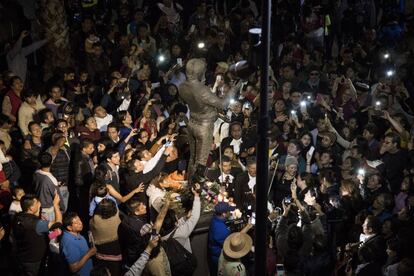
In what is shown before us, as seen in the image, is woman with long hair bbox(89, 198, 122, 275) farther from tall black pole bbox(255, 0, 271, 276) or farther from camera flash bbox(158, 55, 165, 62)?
camera flash bbox(158, 55, 165, 62)

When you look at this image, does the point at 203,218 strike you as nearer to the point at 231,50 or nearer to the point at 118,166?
the point at 118,166

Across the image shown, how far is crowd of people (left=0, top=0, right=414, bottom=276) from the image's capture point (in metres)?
7.25

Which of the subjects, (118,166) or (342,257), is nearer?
(342,257)

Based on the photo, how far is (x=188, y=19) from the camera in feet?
51.9

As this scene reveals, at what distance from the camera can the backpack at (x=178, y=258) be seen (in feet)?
23.6

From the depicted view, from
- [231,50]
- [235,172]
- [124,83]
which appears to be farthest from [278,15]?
[235,172]

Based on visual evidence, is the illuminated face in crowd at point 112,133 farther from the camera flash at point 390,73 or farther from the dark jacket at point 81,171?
the camera flash at point 390,73

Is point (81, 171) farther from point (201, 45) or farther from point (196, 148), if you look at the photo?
point (201, 45)

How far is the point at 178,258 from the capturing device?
7215 millimetres

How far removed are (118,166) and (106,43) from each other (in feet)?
18.4

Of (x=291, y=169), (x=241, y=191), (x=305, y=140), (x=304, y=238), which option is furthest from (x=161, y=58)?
(x=304, y=238)

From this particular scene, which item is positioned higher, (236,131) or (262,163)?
(236,131)

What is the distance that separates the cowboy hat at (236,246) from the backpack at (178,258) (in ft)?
1.73

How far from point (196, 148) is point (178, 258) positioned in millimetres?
2233
